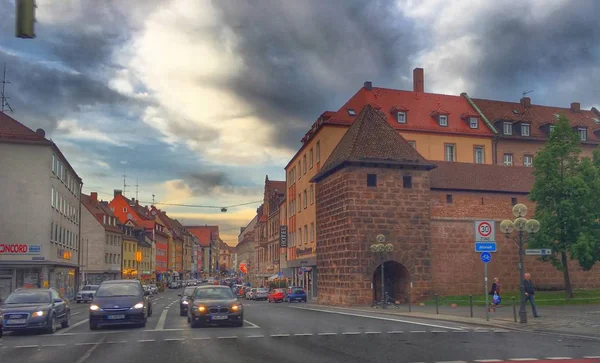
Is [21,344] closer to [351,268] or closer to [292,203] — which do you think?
[351,268]

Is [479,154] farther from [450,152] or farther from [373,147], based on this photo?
[373,147]

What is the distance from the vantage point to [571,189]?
34.9 m

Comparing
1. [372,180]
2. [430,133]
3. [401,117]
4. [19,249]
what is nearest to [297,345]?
[372,180]

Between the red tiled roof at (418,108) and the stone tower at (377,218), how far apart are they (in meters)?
14.9

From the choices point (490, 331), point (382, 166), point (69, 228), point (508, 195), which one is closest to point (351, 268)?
point (382, 166)

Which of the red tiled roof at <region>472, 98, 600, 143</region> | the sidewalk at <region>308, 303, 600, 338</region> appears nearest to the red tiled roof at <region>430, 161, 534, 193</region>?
the sidewalk at <region>308, 303, 600, 338</region>

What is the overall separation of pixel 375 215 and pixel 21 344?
27.6 metres

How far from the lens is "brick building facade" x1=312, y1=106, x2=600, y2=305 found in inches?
1644

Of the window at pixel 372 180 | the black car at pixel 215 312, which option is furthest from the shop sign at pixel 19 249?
the black car at pixel 215 312

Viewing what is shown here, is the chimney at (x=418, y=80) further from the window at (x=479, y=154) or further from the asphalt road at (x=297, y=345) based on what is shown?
the asphalt road at (x=297, y=345)

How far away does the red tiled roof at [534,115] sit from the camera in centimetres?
6381

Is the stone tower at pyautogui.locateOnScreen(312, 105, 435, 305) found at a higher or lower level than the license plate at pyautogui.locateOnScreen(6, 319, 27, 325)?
higher

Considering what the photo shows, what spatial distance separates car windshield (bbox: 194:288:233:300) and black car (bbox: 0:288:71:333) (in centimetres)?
502

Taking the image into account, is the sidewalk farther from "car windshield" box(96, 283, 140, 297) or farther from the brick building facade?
the brick building facade
